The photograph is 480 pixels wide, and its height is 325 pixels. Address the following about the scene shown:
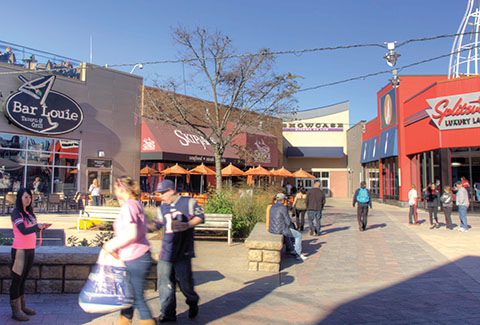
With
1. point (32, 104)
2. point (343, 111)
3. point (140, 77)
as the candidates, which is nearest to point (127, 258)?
point (32, 104)

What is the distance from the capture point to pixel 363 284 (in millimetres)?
6465

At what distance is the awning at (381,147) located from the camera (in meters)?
24.9

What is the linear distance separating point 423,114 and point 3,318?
20691mm

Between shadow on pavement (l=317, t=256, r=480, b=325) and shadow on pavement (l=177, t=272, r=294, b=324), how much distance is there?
3.77 feet

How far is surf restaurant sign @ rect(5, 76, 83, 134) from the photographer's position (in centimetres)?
1712

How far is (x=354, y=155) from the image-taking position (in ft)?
124

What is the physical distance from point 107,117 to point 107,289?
731 inches

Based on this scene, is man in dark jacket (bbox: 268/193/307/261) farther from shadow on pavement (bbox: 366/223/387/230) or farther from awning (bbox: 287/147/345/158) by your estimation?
awning (bbox: 287/147/345/158)

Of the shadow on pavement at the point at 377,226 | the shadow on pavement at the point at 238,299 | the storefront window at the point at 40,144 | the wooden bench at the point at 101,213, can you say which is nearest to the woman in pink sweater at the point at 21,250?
the shadow on pavement at the point at 238,299

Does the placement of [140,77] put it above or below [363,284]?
above

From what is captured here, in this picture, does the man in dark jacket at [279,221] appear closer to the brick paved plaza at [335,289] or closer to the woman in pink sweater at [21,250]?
the brick paved plaza at [335,289]

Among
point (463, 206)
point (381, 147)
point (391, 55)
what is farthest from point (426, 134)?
point (391, 55)

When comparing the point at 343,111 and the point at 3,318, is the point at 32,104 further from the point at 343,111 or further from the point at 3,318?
the point at 343,111

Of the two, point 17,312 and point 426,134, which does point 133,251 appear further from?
point 426,134
